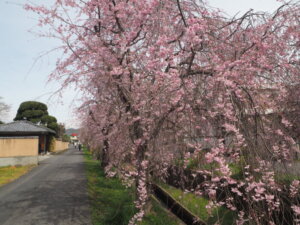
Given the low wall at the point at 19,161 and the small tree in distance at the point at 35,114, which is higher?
the small tree in distance at the point at 35,114

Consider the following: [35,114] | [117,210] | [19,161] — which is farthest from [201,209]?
[35,114]

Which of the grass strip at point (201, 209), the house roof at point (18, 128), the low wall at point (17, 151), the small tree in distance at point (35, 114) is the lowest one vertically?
the grass strip at point (201, 209)

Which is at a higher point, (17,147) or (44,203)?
(17,147)

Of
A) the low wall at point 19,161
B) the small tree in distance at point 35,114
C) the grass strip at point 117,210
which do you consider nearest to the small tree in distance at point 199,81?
the grass strip at point 117,210

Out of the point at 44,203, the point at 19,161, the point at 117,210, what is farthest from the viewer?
the point at 19,161

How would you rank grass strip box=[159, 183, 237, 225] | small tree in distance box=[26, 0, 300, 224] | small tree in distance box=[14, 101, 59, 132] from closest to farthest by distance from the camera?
small tree in distance box=[26, 0, 300, 224]
grass strip box=[159, 183, 237, 225]
small tree in distance box=[14, 101, 59, 132]

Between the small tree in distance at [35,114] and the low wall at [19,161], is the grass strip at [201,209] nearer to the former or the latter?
the low wall at [19,161]

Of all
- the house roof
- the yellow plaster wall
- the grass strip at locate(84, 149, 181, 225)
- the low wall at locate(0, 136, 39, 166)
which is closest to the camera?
the grass strip at locate(84, 149, 181, 225)

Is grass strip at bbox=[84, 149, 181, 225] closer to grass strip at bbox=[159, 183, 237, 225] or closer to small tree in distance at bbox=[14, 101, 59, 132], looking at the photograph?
grass strip at bbox=[159, 183, 237, 225]

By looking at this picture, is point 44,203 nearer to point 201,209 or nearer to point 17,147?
point 201,209

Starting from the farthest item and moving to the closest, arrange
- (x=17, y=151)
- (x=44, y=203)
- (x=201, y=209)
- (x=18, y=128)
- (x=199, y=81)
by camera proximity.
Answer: (x=18, y=128)
(x=17, y=151)
(x=201, y=209)
(x=44, y=203)
(x=199, y=81)

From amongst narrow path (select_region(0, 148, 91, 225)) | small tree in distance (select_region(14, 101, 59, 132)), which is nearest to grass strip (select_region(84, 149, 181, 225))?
narrow path (select_region(0, 148, 91, 225))

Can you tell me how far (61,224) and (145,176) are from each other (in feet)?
7.22

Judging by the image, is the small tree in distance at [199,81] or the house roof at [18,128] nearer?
the small tree in distance at [199,81]
